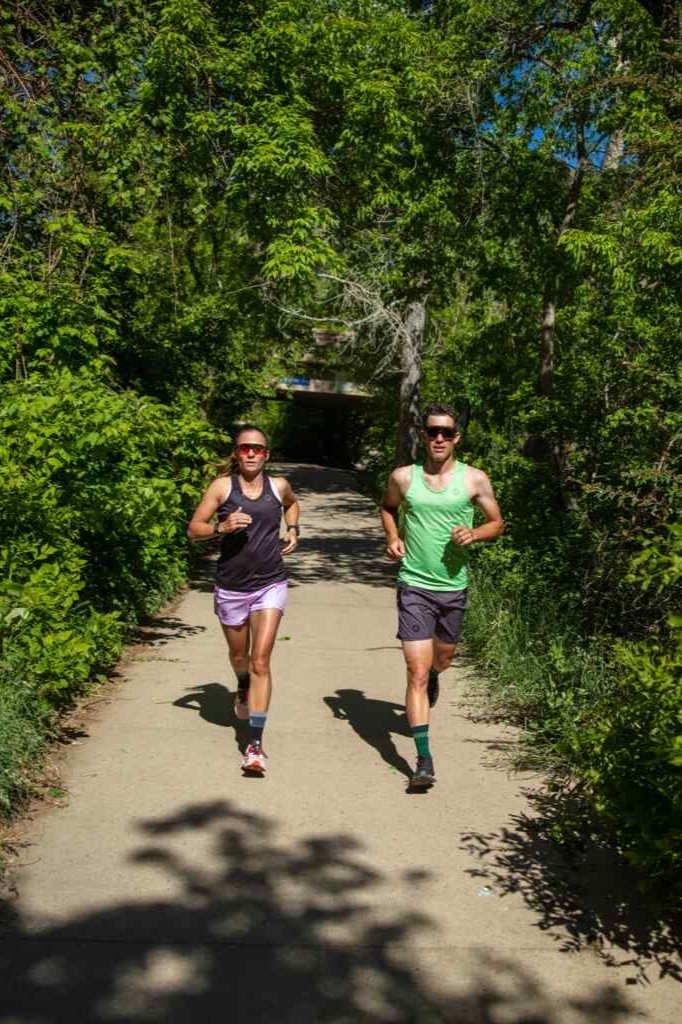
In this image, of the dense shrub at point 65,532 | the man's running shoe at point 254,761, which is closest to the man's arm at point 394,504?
the man's running shoe at point 254,761

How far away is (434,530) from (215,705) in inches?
90.9

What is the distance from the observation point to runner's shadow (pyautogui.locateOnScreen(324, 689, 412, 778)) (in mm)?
6141

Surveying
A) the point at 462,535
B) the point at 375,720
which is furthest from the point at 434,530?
the point at 375,720

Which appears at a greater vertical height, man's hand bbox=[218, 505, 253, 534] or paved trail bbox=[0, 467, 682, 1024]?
man's hand bbox=[218, 505, 253, 534]

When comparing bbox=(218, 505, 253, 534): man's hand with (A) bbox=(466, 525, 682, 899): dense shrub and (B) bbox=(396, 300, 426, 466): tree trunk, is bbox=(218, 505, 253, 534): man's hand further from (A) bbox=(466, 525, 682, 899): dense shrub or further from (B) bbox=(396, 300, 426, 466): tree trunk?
(B) bbox=(396, 300, 426, 466): tree trunk

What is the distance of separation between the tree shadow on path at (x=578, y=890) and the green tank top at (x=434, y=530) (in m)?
1.33

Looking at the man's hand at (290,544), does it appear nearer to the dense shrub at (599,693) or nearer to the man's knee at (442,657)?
Result: the man's knee at (442,657)

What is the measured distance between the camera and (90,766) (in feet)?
18.7

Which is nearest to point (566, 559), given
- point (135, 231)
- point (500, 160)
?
point (500, 160)

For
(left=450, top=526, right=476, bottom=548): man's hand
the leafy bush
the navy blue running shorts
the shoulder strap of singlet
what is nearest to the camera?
the leafy bush

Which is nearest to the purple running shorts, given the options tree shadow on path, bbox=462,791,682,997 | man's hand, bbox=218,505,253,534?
man's hand, bbox=218,505,253,534

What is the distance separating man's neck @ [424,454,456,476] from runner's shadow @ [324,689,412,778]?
5.38ft

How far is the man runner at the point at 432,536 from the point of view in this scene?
564cm

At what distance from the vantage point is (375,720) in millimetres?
6977
